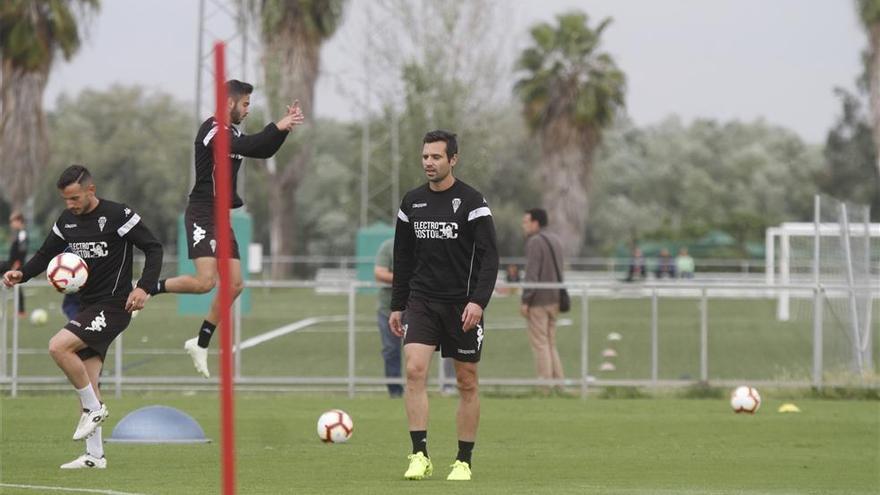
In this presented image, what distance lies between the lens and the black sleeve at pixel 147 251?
11.2 m

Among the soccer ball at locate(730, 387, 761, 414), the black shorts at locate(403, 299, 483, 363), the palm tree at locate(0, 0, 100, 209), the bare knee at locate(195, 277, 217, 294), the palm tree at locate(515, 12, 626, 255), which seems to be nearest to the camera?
the black shorts at locate(403, 299, 483, 363)

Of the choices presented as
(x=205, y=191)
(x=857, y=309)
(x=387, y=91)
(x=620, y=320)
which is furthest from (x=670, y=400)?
(x=387, y=91)

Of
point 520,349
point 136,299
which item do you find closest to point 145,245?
point 136,299

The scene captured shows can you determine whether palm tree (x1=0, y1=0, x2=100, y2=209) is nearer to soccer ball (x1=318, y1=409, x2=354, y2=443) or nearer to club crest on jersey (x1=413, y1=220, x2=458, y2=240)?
soccer ball (x1=318, y1=409, x2=354, y2=443)

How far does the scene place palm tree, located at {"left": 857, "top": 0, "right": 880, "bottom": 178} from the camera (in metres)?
59.0

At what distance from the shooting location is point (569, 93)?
65438mm

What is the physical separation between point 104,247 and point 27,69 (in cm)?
4585

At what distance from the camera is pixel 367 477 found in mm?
11148

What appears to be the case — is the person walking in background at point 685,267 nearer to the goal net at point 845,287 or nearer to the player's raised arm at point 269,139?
the goal net at point 845,287

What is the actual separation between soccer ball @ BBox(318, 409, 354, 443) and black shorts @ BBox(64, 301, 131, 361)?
2.89 metres

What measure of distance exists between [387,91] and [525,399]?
105 ft

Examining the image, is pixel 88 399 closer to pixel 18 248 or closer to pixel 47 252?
pixel 47 252

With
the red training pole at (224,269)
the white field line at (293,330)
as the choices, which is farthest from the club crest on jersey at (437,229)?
the white field line at (293,330)

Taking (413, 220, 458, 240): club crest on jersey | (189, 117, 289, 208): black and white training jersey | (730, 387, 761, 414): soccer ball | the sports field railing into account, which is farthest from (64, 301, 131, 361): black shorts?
(730, 387, 761, 414): soccer ball
